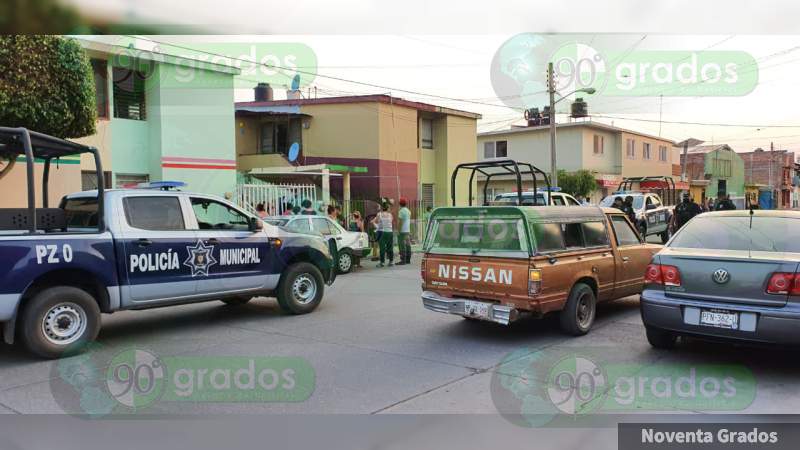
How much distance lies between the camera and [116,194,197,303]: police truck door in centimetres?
687

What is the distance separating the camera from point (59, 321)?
6.29 metres

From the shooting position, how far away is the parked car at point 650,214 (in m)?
21.0

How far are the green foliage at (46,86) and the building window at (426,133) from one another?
14947 mm

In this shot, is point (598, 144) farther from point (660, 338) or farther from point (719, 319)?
point (719, 319)

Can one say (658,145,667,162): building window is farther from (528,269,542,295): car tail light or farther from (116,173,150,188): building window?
(528,269,542,295): car tail light

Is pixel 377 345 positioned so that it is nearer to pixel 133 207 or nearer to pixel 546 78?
pixel 133 207

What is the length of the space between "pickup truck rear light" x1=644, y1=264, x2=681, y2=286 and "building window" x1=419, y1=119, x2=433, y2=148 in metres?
19.1

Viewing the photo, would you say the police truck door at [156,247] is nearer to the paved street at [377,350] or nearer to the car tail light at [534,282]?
the paved street at [377,350]

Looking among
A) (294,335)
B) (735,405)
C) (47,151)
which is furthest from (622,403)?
(47,151)

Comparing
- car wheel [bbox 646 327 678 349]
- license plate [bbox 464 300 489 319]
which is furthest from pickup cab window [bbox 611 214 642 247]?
license plate [bbox 464 300 489 319]

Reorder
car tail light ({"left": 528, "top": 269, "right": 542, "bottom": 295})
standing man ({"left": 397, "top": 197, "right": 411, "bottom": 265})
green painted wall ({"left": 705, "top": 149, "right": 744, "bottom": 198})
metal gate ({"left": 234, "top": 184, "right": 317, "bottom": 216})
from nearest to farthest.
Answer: car tail light ({"left": 528, "top": 269, "right": 542, "bottom": 295})
standing man ({"left": 397, "top": 197, "right": 411, "bottom": 265})
metal gate ({"left": 234, "top": 184, "right": 317, "bottom": 216})
green painted wall ({"left": 705, "top": 149, "right": 744, "bottom": 198})

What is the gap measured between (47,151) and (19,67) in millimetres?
3539

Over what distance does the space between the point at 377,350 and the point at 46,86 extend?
26.5 ft

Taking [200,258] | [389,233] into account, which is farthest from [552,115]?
[200,258]
